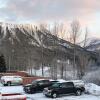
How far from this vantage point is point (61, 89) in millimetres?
34219

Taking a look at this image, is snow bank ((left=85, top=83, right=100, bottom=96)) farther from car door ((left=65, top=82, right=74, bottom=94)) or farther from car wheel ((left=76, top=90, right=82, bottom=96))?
car door ((left=65, top=82, right=74, bottom=94))

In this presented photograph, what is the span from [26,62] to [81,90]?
73.1 meters

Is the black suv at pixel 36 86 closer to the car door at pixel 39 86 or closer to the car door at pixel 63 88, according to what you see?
the car door at pixel 39 86

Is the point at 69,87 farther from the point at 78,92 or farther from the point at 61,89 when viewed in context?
the point at 78,92

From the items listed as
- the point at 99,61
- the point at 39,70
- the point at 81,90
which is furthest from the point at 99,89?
the point at 39,70

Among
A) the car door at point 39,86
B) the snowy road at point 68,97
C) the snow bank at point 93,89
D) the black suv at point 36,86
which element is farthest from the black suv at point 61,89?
the car door at point 39,86

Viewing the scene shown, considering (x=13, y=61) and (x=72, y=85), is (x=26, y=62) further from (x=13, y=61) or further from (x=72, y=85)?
(x=72, y=85)

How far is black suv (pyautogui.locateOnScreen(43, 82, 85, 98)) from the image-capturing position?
33487 mm

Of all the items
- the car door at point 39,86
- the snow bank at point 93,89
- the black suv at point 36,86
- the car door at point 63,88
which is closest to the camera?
the car door at point 63,88

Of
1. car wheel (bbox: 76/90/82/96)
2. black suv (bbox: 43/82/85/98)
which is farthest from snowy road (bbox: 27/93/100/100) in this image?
black suv (bbox: 43/82/85/98)

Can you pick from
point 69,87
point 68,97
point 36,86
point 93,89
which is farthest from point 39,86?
point 93,89

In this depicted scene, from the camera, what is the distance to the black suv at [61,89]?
3349 centimetres

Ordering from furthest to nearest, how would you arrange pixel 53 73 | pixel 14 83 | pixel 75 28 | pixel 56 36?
pixel 53 73 → pixel 56 36 → pixel 75 28 → pixel 14 83

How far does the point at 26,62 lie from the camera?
107812 millimetres
